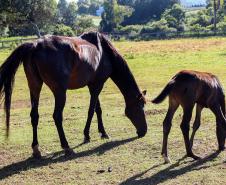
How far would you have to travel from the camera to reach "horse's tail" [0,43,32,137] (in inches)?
287

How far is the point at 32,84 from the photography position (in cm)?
773

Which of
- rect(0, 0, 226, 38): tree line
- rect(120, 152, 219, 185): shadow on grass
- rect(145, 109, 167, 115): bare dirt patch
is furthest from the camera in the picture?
rect(0, 0, 226, 38): tree line

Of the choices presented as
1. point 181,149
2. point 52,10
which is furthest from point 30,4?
point 181,149

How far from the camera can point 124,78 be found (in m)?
9.13

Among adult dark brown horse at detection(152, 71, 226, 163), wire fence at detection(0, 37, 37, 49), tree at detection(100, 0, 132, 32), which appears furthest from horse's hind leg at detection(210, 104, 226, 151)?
tree at detection(100, 0, 132, 32)

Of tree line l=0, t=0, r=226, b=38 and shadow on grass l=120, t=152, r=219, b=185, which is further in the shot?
tree line l=0, t=0, r=226, b=38

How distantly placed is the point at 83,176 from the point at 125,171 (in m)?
0.66

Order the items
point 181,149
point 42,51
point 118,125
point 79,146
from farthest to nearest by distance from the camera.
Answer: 1. point 118,125
2. point 79,146
3. point 181,149
4. point 42,51

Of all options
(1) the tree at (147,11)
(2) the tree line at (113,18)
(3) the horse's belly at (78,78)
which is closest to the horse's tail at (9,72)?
(3) the horse's belly at (78,78)

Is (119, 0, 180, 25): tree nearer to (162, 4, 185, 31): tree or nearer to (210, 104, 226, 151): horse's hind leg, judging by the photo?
(162, 4, 185, 31): tree

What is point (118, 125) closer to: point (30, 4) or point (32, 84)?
point (32, 84)

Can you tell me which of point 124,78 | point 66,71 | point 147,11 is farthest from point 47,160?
point 147,11

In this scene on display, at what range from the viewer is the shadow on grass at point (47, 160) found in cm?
721

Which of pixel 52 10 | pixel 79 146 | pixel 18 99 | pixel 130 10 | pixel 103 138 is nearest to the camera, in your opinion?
pixel 79 146
